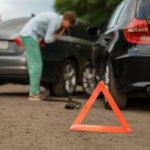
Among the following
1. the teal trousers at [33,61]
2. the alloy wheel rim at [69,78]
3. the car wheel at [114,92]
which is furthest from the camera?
the alloy wheel rim at [69,78]

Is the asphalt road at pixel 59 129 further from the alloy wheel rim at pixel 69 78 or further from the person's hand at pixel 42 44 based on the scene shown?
the alloy wheel rim at pixel 69 78

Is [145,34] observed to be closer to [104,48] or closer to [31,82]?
[104,48]

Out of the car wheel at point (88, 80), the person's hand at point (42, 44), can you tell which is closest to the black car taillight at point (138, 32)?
the person's hand at point (42, 44)

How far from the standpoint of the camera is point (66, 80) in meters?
8.64

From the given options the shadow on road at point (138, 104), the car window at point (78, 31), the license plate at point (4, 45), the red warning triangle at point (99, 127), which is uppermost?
the car window at point (78, 31)

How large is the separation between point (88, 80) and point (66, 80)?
1025 mm

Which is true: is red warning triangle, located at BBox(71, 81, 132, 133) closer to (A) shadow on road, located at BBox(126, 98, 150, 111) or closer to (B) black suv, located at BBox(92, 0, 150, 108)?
(B) black suv, located at BBox(92, 0, 150, 108)

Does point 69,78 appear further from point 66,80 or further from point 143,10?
point 143,10

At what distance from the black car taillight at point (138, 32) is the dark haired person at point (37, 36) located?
7.29ft

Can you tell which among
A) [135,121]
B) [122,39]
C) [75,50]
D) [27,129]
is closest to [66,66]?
[75,50]

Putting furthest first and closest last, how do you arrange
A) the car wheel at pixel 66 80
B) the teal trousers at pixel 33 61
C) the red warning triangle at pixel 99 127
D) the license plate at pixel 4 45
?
the car wheel at pixel 66 80 → the license plate at pixel 4 45 → the teal trousers at pixel 33 61 → the red warning triangle at pixel 99 127

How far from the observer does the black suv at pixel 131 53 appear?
19.0 feet

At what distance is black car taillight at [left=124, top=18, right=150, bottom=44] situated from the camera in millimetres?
5809

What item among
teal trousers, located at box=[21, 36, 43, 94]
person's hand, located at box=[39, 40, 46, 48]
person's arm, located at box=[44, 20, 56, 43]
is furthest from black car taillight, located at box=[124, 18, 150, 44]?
person's hand, located at box=[39, 40, 46, 48]
